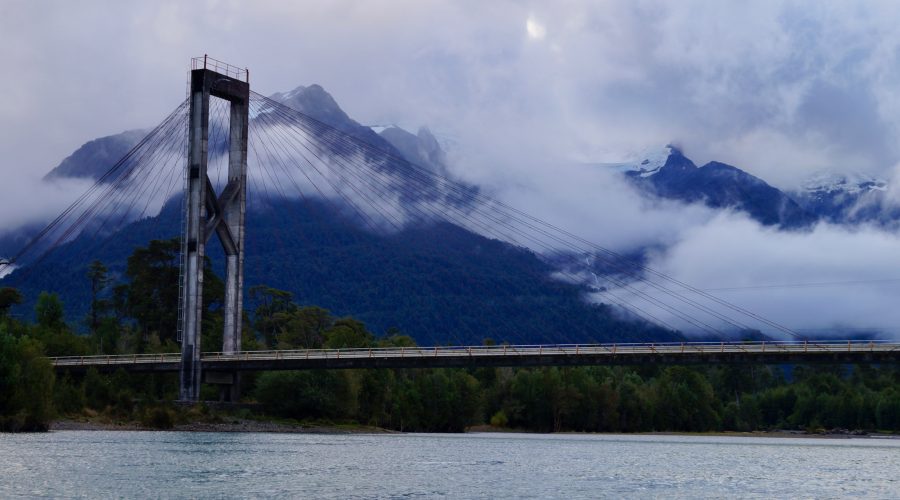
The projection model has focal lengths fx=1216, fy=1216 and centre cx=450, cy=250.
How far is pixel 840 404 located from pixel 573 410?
4568cm

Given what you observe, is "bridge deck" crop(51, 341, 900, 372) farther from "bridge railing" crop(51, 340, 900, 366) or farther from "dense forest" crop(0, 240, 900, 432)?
"dense forest" crop(0, 240, 900, 432)

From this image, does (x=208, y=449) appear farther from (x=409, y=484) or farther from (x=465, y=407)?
(x=465, y=407)

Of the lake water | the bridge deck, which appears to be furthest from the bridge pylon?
the lake water

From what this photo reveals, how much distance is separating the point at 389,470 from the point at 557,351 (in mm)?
36355

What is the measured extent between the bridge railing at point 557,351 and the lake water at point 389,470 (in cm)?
750

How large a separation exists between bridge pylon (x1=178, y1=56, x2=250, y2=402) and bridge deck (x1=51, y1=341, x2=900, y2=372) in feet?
7.20

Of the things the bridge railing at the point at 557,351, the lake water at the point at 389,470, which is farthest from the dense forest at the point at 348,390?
the lake water at the point at 389,470

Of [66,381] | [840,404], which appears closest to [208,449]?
[66,381]

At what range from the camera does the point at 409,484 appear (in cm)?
4869

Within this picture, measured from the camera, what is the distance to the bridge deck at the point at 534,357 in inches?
3319

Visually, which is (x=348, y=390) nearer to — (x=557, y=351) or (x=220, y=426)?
(x=220, y=426)

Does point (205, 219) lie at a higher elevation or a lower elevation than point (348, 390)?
higher

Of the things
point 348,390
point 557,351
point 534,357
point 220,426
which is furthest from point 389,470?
point 348,390

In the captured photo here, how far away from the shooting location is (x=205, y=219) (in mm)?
97625
